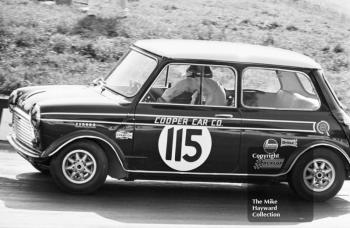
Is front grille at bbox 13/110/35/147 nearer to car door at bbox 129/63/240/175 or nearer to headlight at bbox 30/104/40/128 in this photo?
headlight at bbox 30/104/40/128

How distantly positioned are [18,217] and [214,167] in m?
2.20

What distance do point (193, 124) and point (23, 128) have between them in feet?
6.22

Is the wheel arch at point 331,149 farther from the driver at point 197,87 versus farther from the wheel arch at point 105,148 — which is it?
the wheel arch at point 105,148

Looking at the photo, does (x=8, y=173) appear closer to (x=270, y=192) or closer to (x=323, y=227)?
(x=270, y=192)

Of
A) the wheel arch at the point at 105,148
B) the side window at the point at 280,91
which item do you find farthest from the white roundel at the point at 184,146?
the side window at the point at 280,91

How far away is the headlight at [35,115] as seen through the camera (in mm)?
8961

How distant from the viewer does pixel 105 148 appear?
9.06m

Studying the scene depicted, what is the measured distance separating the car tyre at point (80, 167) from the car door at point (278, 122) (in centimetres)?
157

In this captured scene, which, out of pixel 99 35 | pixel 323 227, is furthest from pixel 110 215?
pixel 99 35

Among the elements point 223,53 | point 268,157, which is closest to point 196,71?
point 223,53

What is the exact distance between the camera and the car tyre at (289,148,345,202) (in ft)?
31.1

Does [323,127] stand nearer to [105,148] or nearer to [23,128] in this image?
[105,148]

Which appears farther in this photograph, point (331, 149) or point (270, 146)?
point (331, 149)

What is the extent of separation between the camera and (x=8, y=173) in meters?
10.1
